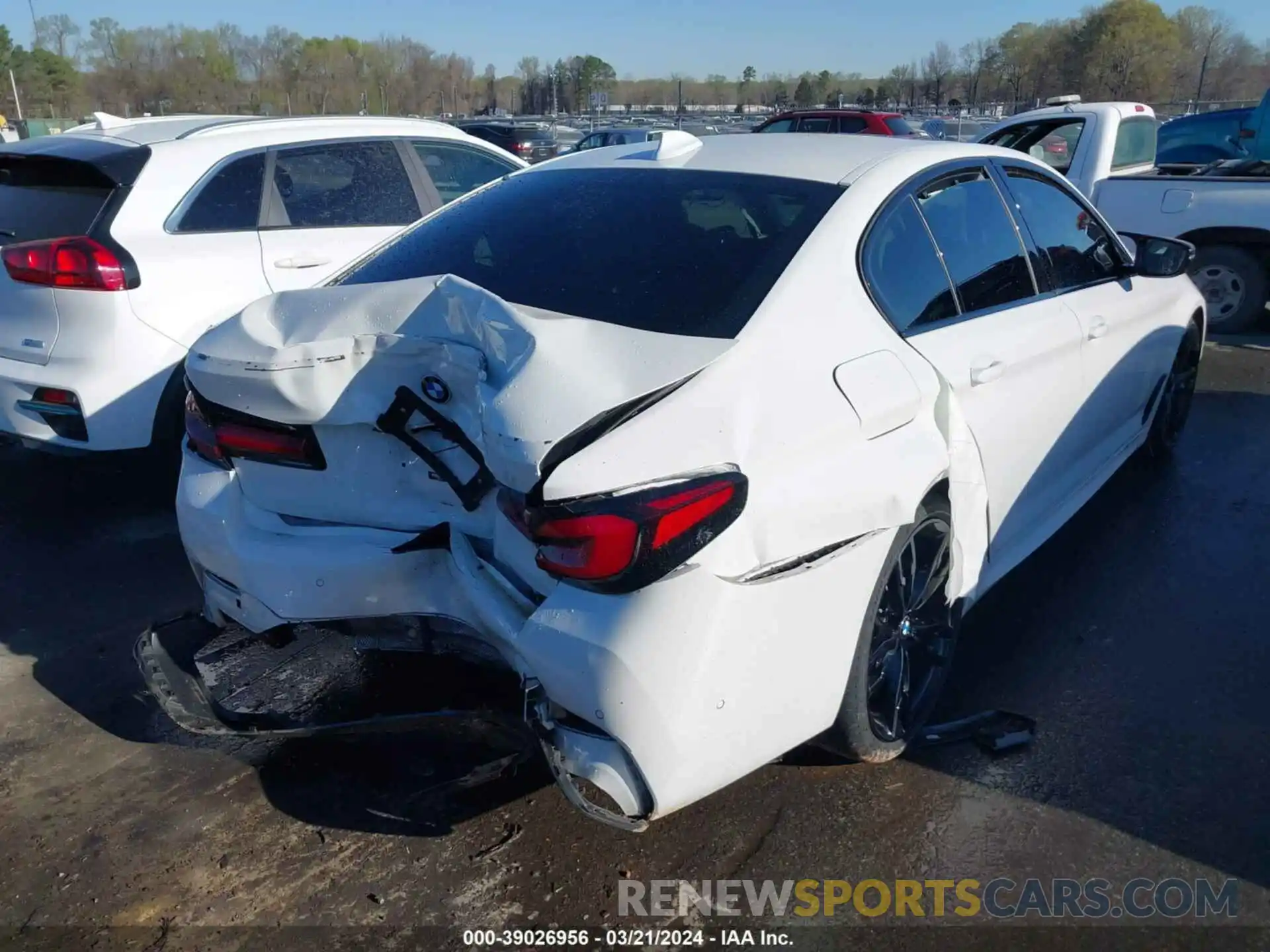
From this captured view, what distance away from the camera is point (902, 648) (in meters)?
2.80

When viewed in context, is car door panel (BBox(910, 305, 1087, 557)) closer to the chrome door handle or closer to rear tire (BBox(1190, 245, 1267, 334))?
the chrome door handle

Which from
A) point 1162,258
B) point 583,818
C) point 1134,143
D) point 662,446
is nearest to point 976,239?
point 1162,258

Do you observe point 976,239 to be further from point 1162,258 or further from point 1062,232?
point 1162,258

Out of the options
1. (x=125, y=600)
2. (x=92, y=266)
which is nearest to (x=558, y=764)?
(x=125, y=600)

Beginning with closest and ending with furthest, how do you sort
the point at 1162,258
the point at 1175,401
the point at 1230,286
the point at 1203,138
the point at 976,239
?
the point at 976,239
the point at 1162,258
the point at 1175,401
the point at 1230,286
the point at 1203,138

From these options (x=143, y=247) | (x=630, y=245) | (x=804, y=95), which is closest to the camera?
(x=630, y=245)

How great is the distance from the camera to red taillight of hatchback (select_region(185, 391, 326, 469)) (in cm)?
247

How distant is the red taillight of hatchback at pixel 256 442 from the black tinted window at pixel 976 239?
1907mm

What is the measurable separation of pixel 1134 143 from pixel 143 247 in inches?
338

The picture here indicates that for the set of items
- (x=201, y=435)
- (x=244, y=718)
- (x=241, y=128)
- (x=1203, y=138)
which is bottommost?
(x=244, y=718)

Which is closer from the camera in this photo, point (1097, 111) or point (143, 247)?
point (143, 247)

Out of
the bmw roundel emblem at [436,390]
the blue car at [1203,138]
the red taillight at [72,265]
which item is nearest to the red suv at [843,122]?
the blue car at [1203,138]

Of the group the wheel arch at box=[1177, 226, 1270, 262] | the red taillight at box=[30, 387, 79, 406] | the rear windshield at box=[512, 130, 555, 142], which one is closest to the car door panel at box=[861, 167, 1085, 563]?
the red taillight at box=[30, 387, 79, 406]

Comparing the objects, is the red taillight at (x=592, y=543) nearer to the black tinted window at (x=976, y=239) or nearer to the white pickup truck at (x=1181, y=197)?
the black tinted window at (x=976, y=239)
